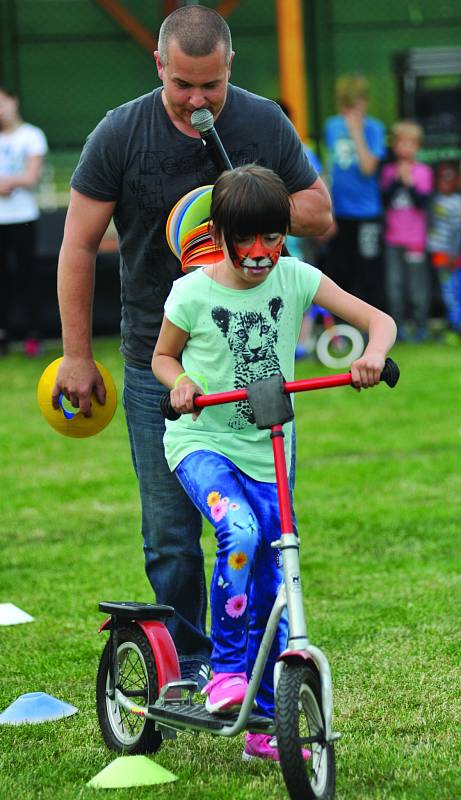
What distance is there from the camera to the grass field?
3799mm

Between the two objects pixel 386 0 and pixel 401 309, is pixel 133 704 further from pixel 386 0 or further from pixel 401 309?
pixel 386 0

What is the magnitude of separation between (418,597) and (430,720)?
1.53 m

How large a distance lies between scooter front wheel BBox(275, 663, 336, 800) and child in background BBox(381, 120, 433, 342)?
11.0m

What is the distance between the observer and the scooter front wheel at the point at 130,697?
3938mm

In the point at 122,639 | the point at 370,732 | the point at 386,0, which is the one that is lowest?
the point at 370,732

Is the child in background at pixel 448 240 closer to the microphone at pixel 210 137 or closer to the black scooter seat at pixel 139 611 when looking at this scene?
the microphone at pixel 210 137

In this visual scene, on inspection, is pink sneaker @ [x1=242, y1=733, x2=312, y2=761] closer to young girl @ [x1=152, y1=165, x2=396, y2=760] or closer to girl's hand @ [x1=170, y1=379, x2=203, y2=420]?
young girl @ [x1=152, y1=165, x2=396, y2=760]

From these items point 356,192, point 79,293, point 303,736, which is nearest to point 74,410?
point 79,293

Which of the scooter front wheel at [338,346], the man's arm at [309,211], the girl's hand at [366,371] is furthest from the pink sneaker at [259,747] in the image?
the scooter front wheel at [338,346]

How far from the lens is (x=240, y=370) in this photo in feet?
12.2

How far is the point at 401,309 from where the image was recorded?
47.9 ft

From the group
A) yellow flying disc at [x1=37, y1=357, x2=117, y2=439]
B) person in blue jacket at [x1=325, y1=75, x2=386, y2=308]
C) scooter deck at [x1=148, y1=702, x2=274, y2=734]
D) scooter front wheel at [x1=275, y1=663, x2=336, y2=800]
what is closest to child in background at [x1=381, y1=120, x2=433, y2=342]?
person in blue jacket at [x1=325, y1=75, x2=386, y2=308]

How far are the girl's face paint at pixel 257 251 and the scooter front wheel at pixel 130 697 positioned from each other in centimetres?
108

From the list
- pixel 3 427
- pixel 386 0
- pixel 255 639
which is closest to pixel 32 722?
pixel 255 639
